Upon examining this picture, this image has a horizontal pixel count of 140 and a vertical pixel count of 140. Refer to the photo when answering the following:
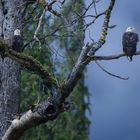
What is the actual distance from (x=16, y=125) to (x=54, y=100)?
0.56m

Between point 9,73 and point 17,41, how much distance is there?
43 centimetres

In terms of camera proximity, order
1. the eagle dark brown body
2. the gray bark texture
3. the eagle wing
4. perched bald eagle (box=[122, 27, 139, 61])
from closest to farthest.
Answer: the gray bark texture < the eagle dark brown body < perched bald eagle (box=[122, 27, 139, 61]) < the eagle wing

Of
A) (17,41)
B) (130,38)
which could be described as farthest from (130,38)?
(17,41)

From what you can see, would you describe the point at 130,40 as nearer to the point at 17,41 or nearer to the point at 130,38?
the point at 130,38

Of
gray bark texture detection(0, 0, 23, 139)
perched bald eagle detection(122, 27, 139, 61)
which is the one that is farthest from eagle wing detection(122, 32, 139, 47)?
gray bark texture detection(0, 0, 23, 139)

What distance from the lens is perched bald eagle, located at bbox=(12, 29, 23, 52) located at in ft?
36.0

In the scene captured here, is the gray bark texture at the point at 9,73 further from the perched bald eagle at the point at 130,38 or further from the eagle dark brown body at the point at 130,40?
the perched bald eagle at the point at 130,38

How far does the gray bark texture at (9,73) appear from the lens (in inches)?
425

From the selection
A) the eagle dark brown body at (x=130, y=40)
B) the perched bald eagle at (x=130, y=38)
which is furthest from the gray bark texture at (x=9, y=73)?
the perched bald eagle at (x=130, y=38)

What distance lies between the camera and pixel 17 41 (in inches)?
434

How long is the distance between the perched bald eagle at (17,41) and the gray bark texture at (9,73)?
6cm

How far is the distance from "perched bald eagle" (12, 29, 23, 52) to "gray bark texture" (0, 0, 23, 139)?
0.06m

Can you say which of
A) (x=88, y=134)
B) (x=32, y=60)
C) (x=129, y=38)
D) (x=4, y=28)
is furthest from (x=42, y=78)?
(x=88, y=134)

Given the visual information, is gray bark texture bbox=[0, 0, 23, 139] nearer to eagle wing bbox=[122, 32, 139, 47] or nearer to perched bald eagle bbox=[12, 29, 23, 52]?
perched bald eagle bbox=[12, 29, 23, 52]
